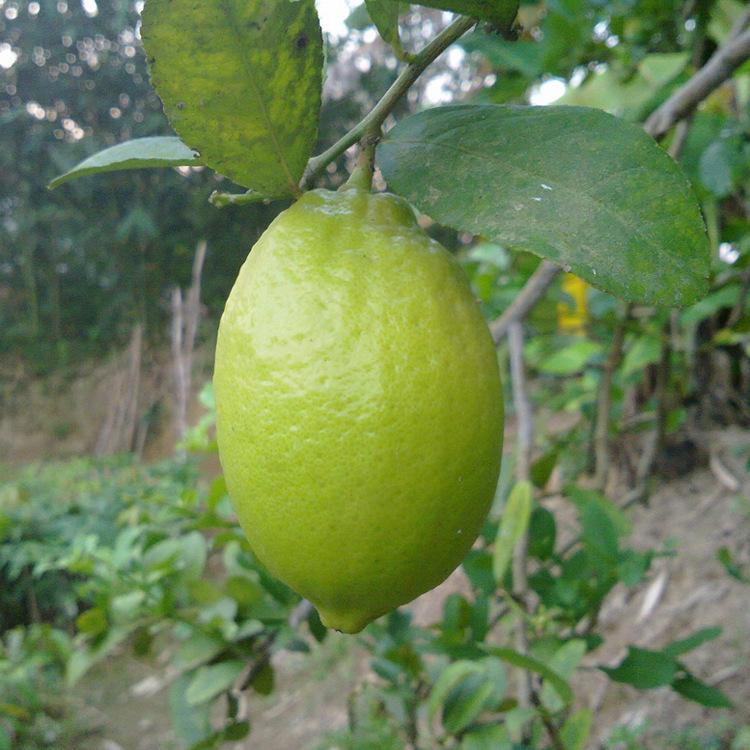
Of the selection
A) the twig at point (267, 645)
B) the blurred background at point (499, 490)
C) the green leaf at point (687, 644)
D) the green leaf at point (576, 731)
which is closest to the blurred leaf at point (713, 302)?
the blurred background at point (499, 490)

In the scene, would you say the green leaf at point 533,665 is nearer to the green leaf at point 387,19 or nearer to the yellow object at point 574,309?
the green leaf at point 387,19

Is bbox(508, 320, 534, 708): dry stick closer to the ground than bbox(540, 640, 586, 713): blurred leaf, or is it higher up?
higher up

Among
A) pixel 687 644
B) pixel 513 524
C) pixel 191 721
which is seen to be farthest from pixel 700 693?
pixel 191 721

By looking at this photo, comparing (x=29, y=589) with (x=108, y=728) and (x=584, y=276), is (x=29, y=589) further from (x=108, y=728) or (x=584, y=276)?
(x=584, y=276)

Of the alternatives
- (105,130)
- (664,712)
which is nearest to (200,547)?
(664,712)

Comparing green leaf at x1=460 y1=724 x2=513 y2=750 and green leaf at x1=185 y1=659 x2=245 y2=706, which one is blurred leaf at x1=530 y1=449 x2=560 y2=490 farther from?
green leaf at x1=185 y1=659 x2=245 y2=706

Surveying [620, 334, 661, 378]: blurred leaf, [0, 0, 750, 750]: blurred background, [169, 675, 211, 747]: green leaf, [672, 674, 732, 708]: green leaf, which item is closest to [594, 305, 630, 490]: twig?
[0, 0, 750, 750]: blurred background

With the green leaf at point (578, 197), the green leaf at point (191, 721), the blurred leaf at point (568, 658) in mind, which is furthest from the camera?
the green leaf at point (191, 721)

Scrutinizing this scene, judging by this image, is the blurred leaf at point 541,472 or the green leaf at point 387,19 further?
the blurred leaf at point 541,472
